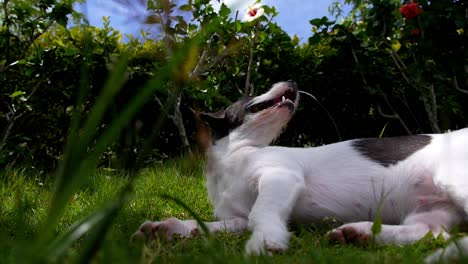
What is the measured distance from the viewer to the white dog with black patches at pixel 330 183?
2.46 meters

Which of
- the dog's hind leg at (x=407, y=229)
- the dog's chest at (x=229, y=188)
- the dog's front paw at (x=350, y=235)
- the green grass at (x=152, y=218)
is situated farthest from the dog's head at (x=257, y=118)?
the dog's front paw at (x=350, y=235)

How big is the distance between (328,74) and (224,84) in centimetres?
137

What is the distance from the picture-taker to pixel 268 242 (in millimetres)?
2090

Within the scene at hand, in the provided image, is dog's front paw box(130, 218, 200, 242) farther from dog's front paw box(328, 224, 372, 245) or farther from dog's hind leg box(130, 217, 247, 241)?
dog's front paw box(328, 224, 372, 245)

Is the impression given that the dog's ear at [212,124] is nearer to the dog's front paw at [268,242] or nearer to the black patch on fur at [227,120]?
the black patch on fur at [227,120]

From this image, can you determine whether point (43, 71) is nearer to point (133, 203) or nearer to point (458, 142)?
point (133, 203)

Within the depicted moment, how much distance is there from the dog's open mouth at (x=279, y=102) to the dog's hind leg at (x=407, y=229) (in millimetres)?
1077

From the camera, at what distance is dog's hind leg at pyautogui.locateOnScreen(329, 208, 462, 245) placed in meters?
2.26

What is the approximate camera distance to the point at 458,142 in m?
2.78

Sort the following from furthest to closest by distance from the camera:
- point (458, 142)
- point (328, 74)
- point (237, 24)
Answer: point (328, 74), point (237, 24), point (458, 142)

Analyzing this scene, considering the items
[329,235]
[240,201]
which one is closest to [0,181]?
[240,201]

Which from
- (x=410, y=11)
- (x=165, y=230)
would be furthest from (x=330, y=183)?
(x=410, y=11)

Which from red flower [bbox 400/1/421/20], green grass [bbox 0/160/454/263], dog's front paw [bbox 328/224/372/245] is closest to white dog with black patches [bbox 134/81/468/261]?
dog's front paw [bbox 328/224/372/245]

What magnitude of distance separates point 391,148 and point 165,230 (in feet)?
4.61
